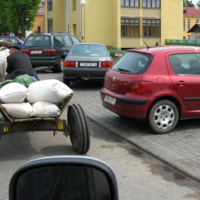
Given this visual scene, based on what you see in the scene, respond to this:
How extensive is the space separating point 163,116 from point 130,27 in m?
42.6

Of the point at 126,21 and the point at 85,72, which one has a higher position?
the point at 126,21

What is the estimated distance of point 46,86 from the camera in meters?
5.23

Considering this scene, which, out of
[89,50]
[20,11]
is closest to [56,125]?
[89,50]

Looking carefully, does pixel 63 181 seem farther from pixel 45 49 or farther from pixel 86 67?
pixel 45 49

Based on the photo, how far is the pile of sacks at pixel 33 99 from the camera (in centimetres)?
507

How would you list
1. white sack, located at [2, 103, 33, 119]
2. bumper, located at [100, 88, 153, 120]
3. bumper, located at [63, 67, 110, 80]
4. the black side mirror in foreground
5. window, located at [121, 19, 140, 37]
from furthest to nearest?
window, located at [121, 19, 140, 37]
bumper, located at [63, 67, 110, 80]
bumper, located at [100, 88, 153, 120]
white sack, located at [2, 103, 33, 119]
the black side mirror in foreground

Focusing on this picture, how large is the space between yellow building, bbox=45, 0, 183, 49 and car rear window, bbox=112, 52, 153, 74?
1531 inches

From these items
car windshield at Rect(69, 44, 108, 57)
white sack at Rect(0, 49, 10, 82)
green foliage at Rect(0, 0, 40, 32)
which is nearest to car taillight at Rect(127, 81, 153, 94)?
white sack at Rect(0, 49, 10, 82)

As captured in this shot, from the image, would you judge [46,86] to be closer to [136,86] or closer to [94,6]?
[136,86]

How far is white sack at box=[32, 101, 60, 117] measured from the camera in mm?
5145

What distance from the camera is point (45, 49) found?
693 inches

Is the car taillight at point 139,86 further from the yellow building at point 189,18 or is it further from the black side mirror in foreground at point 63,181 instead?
the yellow building at point 189,18

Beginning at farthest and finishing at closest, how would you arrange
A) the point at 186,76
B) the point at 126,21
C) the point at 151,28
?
the point at 151,28
the point at 126,21
the point at 186,76

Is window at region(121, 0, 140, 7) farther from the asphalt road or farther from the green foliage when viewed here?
the asphalt road
